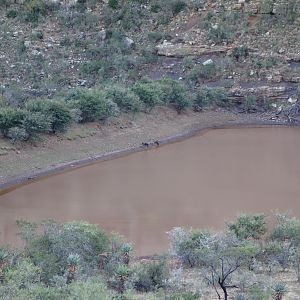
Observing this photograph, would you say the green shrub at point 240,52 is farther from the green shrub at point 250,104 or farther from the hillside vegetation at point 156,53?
the green shrub at point 250,104

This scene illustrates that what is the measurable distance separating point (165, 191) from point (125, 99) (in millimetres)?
12472

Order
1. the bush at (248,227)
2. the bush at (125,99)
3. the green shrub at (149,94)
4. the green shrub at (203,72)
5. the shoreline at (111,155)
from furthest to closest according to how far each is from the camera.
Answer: the green shrub at (203,72), the green shrub at (149,94), the bush at (125,99), the shoreline at (111,155), the bush at (248,227)

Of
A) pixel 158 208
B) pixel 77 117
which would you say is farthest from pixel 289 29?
pixel 158 208

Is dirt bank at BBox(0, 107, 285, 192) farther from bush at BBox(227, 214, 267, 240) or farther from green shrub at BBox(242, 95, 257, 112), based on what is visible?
bush at BBox(227, 214, 267, 240)

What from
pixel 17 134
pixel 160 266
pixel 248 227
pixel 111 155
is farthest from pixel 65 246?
pixel 111 155

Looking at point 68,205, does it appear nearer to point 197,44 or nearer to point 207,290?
point 207,290

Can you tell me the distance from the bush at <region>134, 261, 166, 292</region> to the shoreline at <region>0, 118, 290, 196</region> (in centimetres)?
1352

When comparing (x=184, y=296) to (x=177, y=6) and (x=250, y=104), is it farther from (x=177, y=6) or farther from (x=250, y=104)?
(x=177, y=6)

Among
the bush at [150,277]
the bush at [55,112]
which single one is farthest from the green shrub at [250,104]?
the bush at [150,277]

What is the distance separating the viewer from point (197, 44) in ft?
166

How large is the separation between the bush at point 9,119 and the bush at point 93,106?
4039mm

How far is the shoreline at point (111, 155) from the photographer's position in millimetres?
30333

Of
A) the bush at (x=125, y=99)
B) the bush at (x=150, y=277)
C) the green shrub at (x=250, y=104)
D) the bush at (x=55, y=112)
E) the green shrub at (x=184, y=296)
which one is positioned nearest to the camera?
the green shrub at (x=184, y=296)

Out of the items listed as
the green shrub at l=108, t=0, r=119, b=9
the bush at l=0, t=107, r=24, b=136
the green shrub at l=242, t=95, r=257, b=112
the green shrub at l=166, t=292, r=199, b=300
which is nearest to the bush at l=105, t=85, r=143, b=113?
the bush at l=0, t=107, r=24, b=136
